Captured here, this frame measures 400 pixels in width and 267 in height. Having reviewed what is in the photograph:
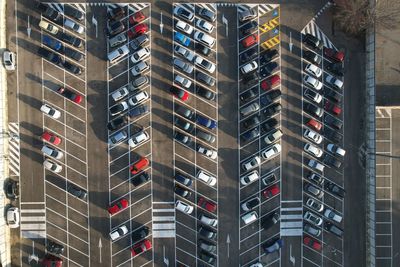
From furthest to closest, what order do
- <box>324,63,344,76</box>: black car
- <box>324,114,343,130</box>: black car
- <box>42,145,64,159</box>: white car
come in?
<box>324,114,343,130</box>: black car, <box>324,63,344,76</box>: black car, <box>42,145,64,159</box>: white car

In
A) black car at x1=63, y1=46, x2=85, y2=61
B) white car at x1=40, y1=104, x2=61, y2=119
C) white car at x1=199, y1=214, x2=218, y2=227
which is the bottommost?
white car at x1=199, y1=214, x2=218, y2=227

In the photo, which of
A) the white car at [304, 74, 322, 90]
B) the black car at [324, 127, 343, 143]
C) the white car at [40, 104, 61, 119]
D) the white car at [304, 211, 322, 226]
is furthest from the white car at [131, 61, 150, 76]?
the white car at [304, 211, 322, 226]

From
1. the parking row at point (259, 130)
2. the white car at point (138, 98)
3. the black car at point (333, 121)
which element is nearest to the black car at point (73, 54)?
the white car at point (138, 98)

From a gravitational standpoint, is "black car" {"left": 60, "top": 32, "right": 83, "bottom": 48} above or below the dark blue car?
below

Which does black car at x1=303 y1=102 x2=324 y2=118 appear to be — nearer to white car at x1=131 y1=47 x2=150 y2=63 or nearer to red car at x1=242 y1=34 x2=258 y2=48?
red car at x1=242 y1=34 x2=258 y2=48

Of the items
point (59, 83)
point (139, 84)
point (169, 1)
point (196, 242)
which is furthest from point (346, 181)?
point (59, 83)

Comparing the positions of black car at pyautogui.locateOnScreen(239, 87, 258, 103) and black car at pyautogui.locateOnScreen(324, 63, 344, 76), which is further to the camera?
black car at pyautogui.locateOnScreen(324, 63, 344, 76)
